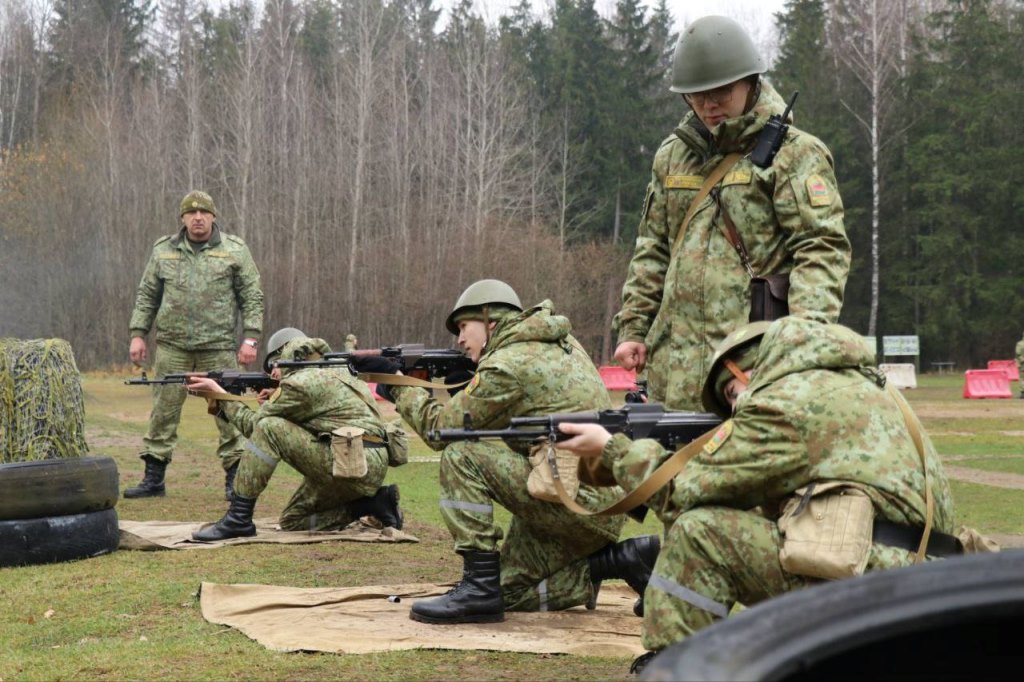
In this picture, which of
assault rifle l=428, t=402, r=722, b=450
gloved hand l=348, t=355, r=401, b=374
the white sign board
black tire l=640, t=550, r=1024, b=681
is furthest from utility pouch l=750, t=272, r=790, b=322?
the white sign board

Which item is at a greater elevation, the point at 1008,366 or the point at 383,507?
the point at 383,507

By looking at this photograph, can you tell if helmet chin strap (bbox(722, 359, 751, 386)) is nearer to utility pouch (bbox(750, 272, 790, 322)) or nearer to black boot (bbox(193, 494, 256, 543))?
utility pouch (bbox(750, 272, 790, 322))

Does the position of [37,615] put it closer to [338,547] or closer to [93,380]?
[338,547]

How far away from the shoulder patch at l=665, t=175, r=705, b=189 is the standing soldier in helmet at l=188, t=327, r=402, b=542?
323 cm

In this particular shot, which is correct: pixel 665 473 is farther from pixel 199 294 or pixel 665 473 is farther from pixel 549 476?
pixel 199 294

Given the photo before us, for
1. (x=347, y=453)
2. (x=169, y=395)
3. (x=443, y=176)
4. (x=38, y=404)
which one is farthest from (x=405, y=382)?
(x=443, y=176)

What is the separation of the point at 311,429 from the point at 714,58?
415cm

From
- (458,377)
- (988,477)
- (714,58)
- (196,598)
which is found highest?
(714,58)

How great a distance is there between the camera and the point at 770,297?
17.4 feet

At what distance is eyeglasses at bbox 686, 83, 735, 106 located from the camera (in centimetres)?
523

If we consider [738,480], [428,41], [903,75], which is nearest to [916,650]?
[738,480]

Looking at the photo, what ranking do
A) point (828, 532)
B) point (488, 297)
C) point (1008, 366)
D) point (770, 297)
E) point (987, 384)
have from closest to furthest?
point (828, 532) → point (770, 297) → point (488, 297) → point (987, 384) → point (1008, 366)

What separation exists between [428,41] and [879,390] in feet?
155

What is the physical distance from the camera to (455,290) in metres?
38.6
